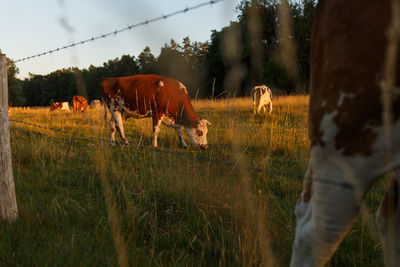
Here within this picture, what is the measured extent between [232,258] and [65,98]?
168ft

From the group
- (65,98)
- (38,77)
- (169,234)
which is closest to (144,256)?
(169,234)

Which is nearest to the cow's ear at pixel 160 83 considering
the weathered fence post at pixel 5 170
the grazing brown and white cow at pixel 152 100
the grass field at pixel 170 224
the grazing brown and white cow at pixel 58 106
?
the grazing brown and white cow at pixel 152 100

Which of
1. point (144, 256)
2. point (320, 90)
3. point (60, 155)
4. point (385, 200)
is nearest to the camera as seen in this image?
point (320, 90)

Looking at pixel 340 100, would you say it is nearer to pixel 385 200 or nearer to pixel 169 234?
pixel 385 200

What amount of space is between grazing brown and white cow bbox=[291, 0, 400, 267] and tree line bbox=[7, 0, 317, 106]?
0.57m

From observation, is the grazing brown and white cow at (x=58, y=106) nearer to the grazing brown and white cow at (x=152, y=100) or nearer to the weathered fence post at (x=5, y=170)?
the grazing brown and white cow at (x=152, y=100)

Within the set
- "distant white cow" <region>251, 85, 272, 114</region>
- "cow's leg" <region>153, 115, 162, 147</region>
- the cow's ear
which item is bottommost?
"cow's leg" <region>153, 115, 162, 147</region>

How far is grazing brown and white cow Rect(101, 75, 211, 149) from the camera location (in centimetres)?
686

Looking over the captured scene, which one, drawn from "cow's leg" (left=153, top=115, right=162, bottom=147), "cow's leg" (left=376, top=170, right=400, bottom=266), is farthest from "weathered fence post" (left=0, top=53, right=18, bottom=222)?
"cow's leg" (left=153, top=115, right=162, bottom=147)

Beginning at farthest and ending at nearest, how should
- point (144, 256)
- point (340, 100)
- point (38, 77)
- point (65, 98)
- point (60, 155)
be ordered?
1. point (38, 77)
2. point (65, 98)
3. point (60, 155)
4. point (144, 256)
5. point (340, 100)

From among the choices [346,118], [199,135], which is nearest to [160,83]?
[199,135]

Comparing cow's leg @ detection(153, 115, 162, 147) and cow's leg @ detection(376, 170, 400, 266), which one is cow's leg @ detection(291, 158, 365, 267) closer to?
cow's leg @ detection(376, 170, 400, 266)

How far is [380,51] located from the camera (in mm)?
877

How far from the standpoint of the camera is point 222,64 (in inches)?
934
